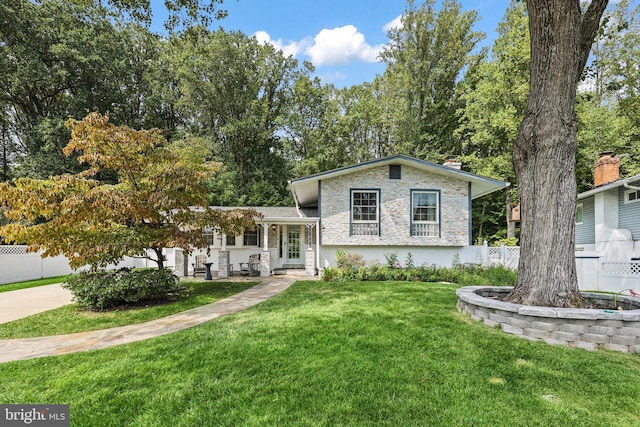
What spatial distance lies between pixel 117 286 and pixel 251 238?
823cm

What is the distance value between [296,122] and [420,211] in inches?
673

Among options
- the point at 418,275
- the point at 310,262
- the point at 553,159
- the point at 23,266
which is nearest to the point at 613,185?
the point at 418,275

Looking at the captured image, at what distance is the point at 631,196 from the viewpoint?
12555 millimetres

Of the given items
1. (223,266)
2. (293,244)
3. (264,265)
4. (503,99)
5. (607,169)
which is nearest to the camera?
(223,266)

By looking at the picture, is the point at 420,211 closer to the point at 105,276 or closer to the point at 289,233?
the point at 289,233

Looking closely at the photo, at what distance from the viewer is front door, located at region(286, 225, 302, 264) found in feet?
50.1

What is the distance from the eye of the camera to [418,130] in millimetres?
23797

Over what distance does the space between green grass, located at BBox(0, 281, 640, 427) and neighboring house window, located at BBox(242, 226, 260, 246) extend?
9.94 m

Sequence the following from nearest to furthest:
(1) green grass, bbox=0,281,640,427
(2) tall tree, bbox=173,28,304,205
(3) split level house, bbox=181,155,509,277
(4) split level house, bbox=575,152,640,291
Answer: (1) green grass, bbox=0,281,640,427
(4) split level house, bbox=575,152,640,291
(3) split level house, bbox=181,155,509,277
(2) tall tree, bbox=173,28,304,205

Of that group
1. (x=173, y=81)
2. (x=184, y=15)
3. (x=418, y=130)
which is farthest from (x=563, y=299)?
(x=173, y=81)

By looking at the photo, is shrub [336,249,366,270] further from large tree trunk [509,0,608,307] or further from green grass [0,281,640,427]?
large tree trunk [509,0,608,307]

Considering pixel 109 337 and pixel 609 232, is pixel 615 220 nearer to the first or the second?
pixel 609 232

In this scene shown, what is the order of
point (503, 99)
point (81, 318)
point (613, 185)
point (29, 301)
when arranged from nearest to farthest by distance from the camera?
point (81, 318) → point (29, 301) → point (613, 185) → point (503, 99)

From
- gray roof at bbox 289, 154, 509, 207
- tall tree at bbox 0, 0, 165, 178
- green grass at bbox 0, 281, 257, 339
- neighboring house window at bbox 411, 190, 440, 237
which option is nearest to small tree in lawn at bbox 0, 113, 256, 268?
green grass at bbox 0, 281, 257, 339
